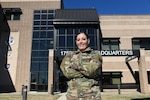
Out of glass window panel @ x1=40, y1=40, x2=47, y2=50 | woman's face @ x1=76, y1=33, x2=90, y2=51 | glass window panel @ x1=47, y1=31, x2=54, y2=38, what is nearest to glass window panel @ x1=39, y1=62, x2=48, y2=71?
glass window panel @ x1=40, y1=40, x2=47, y2=50

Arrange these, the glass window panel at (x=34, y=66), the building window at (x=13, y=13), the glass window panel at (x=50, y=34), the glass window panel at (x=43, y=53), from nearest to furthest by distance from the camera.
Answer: the glass window panel at (x=34, y=66) < the glass window panel at (x=43, y=53) < the glass window panel at (x=50, y=34) < the building window at (x=13, y=13)

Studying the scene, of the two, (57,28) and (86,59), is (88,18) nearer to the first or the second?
(57,28)

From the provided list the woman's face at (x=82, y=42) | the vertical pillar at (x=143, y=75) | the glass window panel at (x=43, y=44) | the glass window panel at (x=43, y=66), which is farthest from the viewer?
the glass window panel at (x=43, y=44)

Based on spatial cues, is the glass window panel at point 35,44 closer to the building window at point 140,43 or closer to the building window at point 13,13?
the building window at point 13,13

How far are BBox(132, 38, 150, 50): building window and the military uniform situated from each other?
83.3 ft

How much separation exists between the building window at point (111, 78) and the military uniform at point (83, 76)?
23024mm

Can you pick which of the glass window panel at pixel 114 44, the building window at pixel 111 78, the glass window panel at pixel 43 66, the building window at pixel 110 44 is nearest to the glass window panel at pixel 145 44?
the glass window panel at pixel 114 44

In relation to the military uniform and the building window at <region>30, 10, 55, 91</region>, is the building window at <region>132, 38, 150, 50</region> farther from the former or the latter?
the military uniform

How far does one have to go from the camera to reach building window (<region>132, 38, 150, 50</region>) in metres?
26.5

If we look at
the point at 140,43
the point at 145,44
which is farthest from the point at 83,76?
the point at 145,44

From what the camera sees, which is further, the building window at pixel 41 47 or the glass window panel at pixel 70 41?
the building window at pixel 41 47

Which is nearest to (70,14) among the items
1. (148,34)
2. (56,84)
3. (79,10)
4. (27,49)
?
(79,10)

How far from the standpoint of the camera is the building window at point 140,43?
86.9 ft

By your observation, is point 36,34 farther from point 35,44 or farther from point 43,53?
point 43,53
